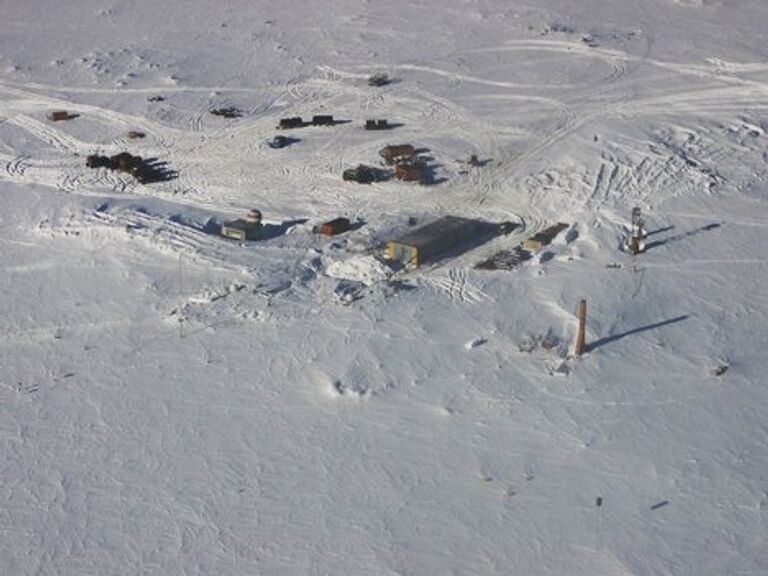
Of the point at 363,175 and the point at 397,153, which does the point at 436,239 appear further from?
the point at 397,153

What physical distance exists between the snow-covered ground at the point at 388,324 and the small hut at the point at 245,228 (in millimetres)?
547

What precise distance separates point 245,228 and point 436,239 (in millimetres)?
4646

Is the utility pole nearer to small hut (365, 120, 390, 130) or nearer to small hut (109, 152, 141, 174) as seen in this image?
small hut (365, 120, 390, 130)

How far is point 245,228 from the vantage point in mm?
27094

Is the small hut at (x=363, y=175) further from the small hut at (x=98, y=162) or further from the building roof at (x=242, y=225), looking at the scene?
A: the small hut at (x=98, y=162)

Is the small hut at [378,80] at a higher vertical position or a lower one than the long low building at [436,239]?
lower

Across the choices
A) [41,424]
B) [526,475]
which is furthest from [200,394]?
[526,475]

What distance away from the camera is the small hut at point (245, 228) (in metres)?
27.0

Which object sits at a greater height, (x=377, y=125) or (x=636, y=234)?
(x=636, y=234)

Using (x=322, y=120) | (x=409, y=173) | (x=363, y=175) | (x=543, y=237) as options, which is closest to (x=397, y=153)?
(x=409, y=173)

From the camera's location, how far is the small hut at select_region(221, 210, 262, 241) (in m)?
27.0

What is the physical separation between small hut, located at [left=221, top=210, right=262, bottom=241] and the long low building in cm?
332

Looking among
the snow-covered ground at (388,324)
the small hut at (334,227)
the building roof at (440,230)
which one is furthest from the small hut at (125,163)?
the building roof at (440,230)

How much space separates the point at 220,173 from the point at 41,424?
1125 centimetres
